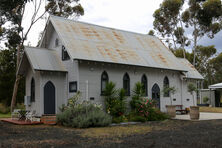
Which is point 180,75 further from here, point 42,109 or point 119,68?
point 42,109

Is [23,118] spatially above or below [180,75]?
below

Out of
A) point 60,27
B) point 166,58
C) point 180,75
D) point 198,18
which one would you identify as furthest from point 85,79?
point 198,18

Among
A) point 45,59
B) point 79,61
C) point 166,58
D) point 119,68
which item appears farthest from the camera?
point 166,58

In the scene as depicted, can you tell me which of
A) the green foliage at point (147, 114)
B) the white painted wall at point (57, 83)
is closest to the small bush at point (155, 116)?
the green foliage at point (147, 114)

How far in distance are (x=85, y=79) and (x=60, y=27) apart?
4.26m

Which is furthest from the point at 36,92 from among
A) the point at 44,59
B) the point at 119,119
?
the point at 119,119

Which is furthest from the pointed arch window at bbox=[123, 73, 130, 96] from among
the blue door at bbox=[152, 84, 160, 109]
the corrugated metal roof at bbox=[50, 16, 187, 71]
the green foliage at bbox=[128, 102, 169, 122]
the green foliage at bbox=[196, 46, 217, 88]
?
the green foliage at bbox=[196, 46, 217, 88]

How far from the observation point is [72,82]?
17.6 meters

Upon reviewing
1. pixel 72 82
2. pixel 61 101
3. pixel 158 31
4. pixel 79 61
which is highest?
pixel 158 31

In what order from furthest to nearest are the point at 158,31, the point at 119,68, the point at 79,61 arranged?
the point at 158,31, the point at 119,68, the point at 79,61

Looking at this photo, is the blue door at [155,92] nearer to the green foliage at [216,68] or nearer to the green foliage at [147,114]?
the green foliage at [147,114]

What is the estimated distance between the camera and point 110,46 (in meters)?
19.9

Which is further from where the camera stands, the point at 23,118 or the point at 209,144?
the point at 23,118

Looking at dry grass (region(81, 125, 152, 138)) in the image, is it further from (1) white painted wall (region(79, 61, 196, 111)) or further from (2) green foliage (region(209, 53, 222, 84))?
(2) green foliage (region(209, 53, 222, 84))
